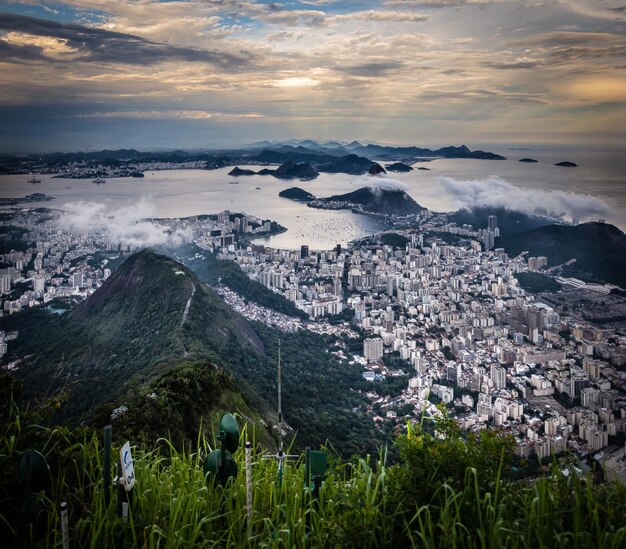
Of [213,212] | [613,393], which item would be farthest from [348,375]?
[213,212]

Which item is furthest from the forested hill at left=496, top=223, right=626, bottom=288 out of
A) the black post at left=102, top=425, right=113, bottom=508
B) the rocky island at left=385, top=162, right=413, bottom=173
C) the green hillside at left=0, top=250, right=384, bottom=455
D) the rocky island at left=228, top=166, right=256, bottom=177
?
the rocky island at left=228, top=166, right=256, bottom=177

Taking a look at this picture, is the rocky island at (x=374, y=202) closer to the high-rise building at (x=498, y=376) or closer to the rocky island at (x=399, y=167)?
the rocky island at (x=399, y=167)

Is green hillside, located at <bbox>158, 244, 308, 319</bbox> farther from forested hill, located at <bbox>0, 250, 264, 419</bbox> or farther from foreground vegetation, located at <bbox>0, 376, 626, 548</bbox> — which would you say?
foreground vegetation, located at <bbox>0, 376, 626, 548</bbox>

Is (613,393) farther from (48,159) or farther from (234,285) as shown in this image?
(48,159)

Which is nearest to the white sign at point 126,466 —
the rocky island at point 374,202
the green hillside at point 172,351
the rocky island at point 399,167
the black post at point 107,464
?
the black post at point 107,464

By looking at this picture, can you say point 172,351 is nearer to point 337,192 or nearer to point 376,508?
point 376,508

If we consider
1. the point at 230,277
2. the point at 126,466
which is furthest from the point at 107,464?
the point at 230,277
